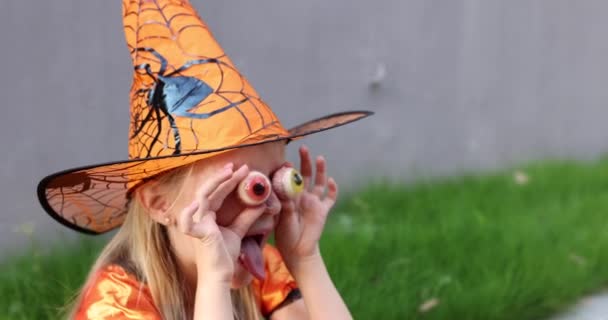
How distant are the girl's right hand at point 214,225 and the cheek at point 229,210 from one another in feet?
0.09

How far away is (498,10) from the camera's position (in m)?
5.73

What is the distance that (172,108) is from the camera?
5.92ft

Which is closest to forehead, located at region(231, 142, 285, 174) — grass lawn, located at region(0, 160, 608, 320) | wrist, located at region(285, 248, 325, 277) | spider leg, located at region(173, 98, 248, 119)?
spider leg, located at region(173, 98, 248, 119)

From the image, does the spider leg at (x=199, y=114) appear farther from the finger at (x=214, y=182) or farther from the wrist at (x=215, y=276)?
the wrist at (x=215, y=276)

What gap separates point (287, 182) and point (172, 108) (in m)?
Answer: 0.31

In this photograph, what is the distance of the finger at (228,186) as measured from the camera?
1.74 meters

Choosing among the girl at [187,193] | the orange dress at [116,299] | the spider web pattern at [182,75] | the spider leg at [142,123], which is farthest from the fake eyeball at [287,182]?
the orange dress at [116,299]

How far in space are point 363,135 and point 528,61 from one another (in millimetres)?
2031

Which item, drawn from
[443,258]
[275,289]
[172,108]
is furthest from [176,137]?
[443,258]

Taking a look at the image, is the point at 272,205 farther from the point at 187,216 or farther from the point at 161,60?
the point at 161,60

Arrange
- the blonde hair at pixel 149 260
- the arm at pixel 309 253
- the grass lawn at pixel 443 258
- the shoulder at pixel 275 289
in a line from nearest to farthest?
the blonde hair at pixel 149 260 < the arm at pixel 309 253 < the shoulder at pixel 275 289 < the grass lawn at pixel 443 258

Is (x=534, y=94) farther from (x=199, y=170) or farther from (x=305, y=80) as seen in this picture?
(x=199, y=170)

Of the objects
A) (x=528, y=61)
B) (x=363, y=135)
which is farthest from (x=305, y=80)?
(x=528, y=61)

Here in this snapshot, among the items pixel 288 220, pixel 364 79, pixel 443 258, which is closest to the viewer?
pixel 288 220
